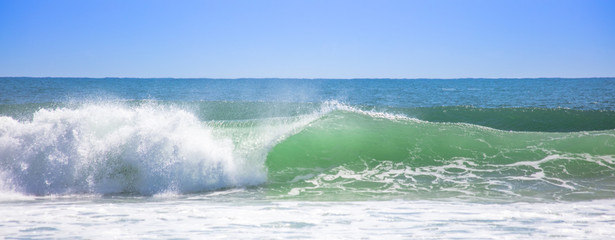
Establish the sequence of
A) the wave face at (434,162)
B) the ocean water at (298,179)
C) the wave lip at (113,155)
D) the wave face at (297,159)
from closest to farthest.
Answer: the ocean water at (298,179) → the wave face at (434,162) → the wave face at (297,159) → the wave lip at (113,155)

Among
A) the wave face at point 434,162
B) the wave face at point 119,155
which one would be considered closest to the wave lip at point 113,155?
the wave face at point 119,155

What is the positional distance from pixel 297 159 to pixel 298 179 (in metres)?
1.10

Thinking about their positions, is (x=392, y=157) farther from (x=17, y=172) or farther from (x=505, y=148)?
(x=17, y=172)

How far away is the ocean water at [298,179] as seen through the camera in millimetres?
5609

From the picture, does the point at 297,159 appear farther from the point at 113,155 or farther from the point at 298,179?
the point at 113,155

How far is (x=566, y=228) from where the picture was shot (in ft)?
17.6

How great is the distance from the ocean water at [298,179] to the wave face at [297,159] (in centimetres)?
3

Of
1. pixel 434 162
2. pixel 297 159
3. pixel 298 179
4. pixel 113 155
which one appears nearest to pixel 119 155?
pixel 113 155

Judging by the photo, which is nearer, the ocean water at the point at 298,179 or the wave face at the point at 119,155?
the ocean water at the point at 298,179

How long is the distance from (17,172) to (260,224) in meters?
5.51

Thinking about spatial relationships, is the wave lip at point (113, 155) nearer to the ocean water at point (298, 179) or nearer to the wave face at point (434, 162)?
the ocean water at point (298, 179)

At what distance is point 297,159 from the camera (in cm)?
1041

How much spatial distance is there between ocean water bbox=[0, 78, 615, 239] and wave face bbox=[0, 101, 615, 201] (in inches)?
1.2

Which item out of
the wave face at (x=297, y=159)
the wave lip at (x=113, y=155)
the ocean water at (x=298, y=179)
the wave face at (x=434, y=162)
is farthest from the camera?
the wave lip at (x=113, y=155)
